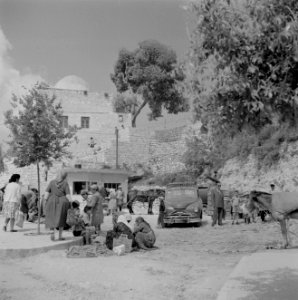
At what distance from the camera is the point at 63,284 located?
7.38 meters

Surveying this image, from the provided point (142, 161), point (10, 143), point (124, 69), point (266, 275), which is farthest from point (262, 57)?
point (124, 69)

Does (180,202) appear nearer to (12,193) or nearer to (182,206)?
(182,206)

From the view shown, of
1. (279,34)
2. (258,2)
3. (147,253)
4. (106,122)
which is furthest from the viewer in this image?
(106,122)

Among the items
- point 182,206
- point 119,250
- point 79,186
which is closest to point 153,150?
point 79,186

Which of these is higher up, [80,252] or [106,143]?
[106,143]

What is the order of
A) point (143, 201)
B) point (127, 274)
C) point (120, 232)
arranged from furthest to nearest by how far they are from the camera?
point (143, 201), point (120, 232), point (127, 274)

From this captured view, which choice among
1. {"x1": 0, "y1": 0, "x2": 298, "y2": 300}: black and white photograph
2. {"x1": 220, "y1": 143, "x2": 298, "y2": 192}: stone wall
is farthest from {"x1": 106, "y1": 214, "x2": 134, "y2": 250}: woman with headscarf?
{"x1": 220, "y1": 143, "x2": 298, "y2": 192}: stone wall

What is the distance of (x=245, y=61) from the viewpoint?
500 cm

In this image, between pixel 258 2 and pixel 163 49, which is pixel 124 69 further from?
pixel 258 2

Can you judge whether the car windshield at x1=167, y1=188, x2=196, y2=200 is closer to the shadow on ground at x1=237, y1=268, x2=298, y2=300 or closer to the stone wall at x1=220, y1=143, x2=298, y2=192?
the stone wall at x1=220, y1=143, x2=298, y2=192

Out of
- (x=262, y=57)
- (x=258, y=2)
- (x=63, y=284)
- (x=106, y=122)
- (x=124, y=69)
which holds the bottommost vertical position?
(x=63, y=284)

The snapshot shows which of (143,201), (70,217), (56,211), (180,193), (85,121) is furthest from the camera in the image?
(85,121)

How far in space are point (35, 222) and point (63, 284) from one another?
35.1 ft

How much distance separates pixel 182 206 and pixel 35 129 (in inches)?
305
